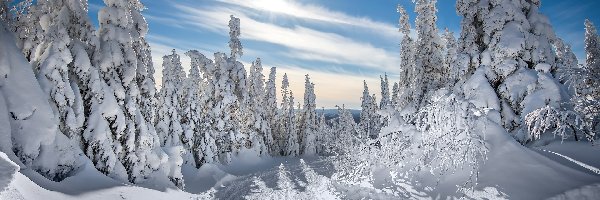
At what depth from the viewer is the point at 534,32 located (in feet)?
42.5

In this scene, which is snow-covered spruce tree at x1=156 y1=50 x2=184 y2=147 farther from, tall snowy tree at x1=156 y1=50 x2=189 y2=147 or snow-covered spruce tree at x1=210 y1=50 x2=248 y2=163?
snow-covered spruce tree at x1=210 y1=50 x2=248 y2=163

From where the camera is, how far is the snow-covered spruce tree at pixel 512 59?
11945 mm

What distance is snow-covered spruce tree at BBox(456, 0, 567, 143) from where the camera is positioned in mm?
Result: 11945

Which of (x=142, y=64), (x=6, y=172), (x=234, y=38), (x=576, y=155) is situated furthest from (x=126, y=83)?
(x=234, y=38)

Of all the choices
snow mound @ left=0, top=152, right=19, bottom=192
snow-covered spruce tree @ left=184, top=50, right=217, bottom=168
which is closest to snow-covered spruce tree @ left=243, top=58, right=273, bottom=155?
snow-covered spruce tree @ left=184, top=50, right=217, bottom=168

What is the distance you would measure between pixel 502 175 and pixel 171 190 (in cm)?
1247

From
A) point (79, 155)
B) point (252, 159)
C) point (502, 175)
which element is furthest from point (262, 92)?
point (502, 175)

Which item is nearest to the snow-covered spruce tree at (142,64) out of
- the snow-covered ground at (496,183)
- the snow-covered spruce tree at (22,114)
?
the snow-covered ground at (496,183)

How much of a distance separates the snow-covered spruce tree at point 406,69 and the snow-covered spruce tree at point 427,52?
0.24m

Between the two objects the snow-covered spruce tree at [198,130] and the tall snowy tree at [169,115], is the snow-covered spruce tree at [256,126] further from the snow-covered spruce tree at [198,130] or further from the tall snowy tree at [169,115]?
the tall snowy tree at [169,115]

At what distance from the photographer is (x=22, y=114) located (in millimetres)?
10055

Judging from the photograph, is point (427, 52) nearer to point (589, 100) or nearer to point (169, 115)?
point (589, 100)

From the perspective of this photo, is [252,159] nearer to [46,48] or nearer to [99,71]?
[99,71]

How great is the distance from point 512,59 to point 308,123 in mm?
46051
